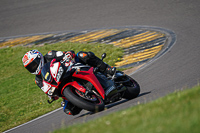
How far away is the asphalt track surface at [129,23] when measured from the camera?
7.43 metres

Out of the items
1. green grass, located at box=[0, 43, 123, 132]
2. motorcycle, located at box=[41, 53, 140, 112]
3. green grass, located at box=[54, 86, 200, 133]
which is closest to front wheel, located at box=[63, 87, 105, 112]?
motorcycle, located at box=[41, 53, 140, 112]

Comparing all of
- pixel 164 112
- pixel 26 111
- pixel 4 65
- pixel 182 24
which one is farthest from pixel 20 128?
pixel 182 24

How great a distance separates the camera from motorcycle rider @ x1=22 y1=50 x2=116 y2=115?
6414 mm

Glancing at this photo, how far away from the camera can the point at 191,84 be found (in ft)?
22.2

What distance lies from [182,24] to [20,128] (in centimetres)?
782

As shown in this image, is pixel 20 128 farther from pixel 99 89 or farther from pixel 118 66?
pixel 118 66

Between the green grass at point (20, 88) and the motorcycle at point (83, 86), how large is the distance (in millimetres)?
2741

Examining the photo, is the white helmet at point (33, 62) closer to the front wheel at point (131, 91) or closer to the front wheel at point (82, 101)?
the front wheel at point (82, 101)

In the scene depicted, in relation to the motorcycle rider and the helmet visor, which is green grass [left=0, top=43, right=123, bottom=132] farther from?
the helmet visor

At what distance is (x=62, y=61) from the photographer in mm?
6609

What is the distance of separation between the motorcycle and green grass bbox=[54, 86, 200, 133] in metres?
1.64

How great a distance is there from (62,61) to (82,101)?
4.21 ft

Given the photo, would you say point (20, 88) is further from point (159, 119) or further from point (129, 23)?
point (159, 119)

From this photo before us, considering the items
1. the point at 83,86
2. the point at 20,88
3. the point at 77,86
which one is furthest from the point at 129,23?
the point at 77,86
